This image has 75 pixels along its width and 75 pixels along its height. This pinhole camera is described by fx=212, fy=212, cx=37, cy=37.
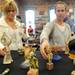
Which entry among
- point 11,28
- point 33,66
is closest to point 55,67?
point 33,66

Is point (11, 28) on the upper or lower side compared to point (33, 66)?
upper

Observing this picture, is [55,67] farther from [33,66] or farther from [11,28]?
[11,28]

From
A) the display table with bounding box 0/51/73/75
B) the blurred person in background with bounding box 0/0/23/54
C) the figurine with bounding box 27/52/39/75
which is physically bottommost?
the display table with bounding box 0/51/73/75

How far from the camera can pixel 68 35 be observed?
269 cm

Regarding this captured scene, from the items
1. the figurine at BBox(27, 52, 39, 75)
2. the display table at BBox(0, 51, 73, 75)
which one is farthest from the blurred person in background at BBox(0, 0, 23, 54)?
the figurine at BBox(27, 52, 39, 75)

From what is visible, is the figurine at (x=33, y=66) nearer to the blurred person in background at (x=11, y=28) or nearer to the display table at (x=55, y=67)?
the display table at (x=55, y=67)

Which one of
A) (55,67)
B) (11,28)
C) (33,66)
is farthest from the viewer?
(11,28)

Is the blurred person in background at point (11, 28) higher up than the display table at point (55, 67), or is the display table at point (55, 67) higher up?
the blurred person in background at point (11, 28)

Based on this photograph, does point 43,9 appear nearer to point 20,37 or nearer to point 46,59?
point 20,37

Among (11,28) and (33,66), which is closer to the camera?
(33,66)

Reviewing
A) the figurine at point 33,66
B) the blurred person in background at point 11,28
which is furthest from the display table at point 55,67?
the blurred person in background at point 11,28

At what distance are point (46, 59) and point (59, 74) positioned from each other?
0.38 meters

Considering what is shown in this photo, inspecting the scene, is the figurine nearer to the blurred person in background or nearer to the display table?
the display table

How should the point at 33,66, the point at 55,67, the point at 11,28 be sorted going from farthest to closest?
1. the point at 11,28
2. the point at 55,67
3. the point at 33,66
